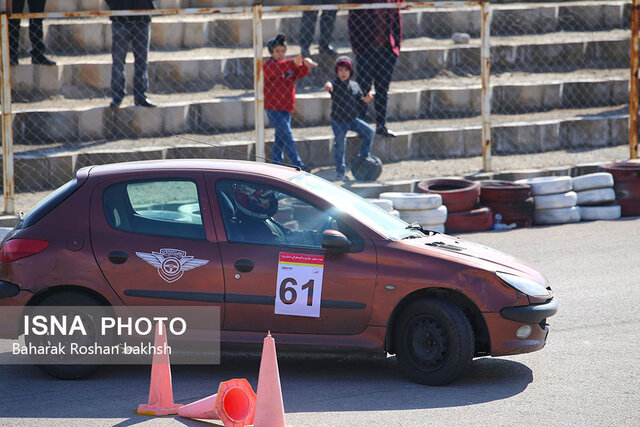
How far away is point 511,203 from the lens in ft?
40.4

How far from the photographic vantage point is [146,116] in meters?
13.8

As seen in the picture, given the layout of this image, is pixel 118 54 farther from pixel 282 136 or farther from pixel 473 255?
pixel 473 255

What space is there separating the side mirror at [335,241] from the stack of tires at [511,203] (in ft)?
21.2

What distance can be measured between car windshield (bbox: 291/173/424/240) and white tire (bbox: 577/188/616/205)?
21.4 ft

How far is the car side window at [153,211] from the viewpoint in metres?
6.51

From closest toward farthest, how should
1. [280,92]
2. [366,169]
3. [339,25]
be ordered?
1. [280,92]
2. [366,169]
3. [339,25]

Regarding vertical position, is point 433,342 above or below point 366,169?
below

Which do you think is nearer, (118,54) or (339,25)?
(118,54)

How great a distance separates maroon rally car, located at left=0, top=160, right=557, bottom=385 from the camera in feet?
20.7

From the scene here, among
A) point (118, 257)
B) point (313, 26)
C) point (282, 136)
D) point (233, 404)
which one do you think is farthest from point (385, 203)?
point (233, 404)

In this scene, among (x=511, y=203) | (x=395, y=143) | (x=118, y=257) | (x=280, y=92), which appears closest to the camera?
(x=118, y=257)

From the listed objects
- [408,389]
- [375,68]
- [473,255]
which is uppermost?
[375,68]

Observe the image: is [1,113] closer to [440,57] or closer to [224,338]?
[224,338]

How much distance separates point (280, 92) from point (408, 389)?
7.19m
